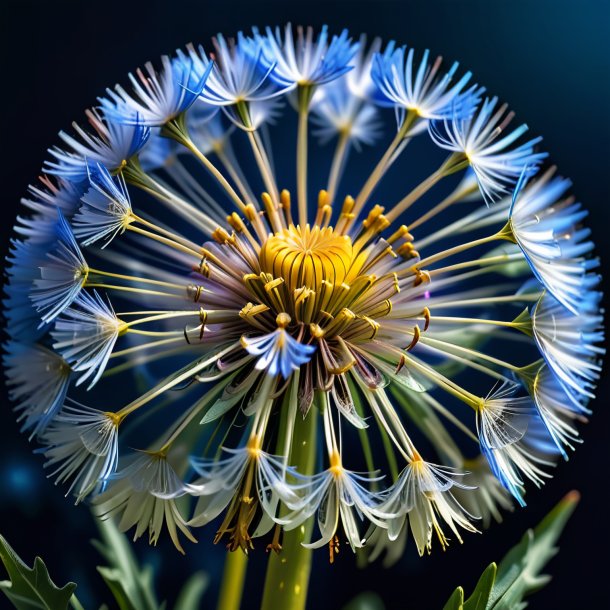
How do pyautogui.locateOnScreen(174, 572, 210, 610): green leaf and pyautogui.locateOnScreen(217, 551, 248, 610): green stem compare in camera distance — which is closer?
pyautogui.locateOnScreen(217, 551, 248, 610): green stem

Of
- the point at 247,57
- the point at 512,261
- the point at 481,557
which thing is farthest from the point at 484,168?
the point at 481,557

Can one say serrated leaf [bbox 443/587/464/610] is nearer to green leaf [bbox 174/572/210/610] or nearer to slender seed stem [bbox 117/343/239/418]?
slender seed stem [bbox 117/343/239/418]

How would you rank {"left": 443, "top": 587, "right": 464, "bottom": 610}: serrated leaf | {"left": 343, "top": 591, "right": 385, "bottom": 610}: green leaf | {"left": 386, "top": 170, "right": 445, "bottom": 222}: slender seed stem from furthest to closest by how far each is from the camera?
1. {"left": 343, "top": 591, "right": 385, "bottom": 610}: green leaf
2. {"left": 386, "top": 170, "right": 445, "bottom": 222}: slender seed stem
3. {"left": 443, "top": 587, "right": 464, "bottom": 610}: serrated leaf

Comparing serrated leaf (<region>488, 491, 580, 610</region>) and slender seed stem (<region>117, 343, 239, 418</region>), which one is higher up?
Answer: slender seed stem (<region>117, 343, 239, 418</region>)

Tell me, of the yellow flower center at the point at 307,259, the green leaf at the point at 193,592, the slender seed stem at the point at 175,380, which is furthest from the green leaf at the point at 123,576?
the yellow flower center at the point at 307,259

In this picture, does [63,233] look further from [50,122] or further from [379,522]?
[50,122]

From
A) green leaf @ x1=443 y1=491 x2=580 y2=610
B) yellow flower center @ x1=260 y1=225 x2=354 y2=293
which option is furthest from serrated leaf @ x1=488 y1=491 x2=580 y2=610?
yellow flower center @ x1=260 y1=225 x2=354 y2=293

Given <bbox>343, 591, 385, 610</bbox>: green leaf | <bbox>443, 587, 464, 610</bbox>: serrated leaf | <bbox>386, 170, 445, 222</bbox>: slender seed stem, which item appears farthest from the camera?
<bbox>343, 591, 385, 610</bbox>: green leaf
